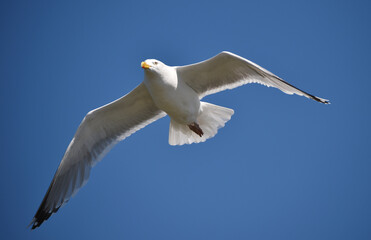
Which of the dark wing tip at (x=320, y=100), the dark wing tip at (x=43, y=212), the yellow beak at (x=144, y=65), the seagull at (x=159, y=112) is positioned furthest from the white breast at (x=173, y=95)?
the dark wing tip at (x=43, y=212)

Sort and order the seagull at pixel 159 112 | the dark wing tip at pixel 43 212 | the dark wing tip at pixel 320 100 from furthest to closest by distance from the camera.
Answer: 1. the dark wing tip at pixel 43 212
2. the seagull at pixel 159 112
3. the dark wing tip at pixel 320 100

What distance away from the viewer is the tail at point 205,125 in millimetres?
5844

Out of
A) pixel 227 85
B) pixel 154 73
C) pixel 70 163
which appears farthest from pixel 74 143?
pixel 227 85

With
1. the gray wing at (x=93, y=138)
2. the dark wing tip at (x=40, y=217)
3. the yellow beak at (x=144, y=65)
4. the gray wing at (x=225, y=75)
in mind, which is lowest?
the dark wing tip at (x=40, y=217)

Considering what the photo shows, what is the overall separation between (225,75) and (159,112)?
117 cm

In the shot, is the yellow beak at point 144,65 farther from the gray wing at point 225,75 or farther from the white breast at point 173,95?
the gray wing at point 225,75

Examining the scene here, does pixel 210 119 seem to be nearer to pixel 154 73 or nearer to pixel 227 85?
pixel 227 85

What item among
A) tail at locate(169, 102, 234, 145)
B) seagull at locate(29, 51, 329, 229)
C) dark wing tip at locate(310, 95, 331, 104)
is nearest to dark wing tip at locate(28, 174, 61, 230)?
seagull at locate(29, 51, 329, 229)

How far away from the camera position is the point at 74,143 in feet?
18.7

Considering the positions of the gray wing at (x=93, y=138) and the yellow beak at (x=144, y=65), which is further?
the gray wing at (x=93, y=138)

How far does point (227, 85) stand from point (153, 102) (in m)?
1.09

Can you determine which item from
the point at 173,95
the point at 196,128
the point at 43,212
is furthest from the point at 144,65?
the point at 43,212

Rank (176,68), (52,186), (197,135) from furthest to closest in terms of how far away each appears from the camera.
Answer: (197,135), (52,186), (176,68)

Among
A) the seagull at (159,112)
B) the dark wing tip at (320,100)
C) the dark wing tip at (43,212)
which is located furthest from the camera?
the dark wing tip at (43,212)
